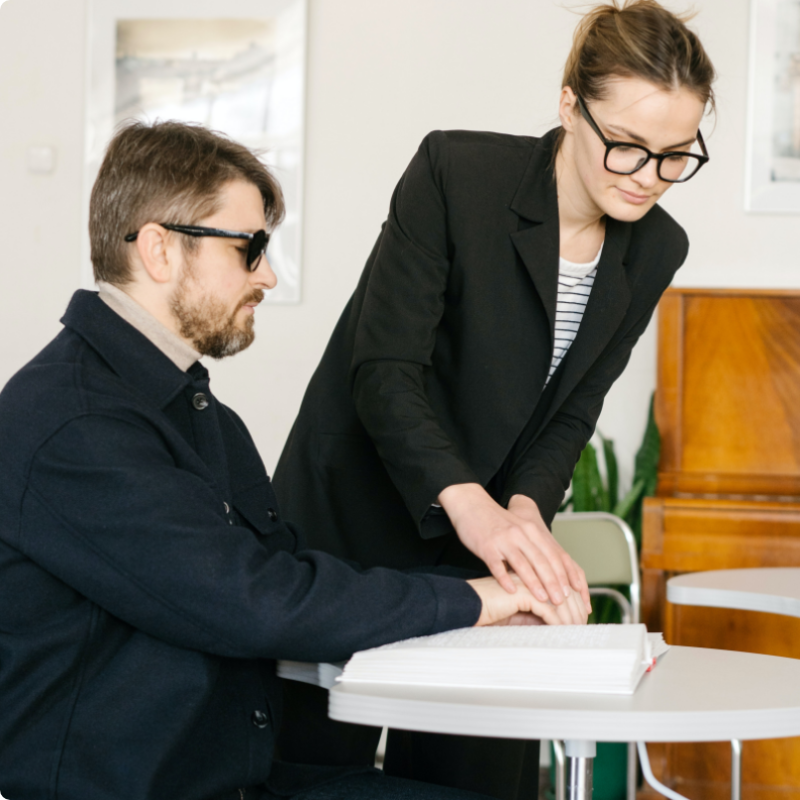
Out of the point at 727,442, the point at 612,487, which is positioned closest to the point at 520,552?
the point at 727,442

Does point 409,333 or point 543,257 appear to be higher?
point 543,257

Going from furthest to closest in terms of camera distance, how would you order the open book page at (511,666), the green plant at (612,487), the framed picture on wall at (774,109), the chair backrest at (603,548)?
the framed picture on wall at (774,109) < the green plant at (612,487) < the chair backrest at (603,548) < the open book page at (511,666)

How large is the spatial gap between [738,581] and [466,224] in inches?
35.5

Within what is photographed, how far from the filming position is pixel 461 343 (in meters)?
1.48

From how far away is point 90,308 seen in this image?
1.07 m

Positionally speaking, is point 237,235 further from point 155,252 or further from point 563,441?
point 563,441

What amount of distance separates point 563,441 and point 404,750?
531 millimetres

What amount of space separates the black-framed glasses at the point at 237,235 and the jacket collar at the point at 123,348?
109mm

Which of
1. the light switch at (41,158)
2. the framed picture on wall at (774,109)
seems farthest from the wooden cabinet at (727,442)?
the light switch at (41,158)

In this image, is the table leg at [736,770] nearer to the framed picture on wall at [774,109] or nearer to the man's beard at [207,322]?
the man's beard at [207,322]

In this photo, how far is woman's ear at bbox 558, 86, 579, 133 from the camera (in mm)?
1395

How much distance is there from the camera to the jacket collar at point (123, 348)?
1.06 metres

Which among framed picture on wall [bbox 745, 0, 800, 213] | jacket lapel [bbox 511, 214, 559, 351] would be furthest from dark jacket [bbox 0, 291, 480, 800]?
framed picture on wall [bbox 745, 0, 800, 213]

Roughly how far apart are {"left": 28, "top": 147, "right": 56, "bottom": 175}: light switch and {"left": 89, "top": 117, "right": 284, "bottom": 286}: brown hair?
237 centimetres
